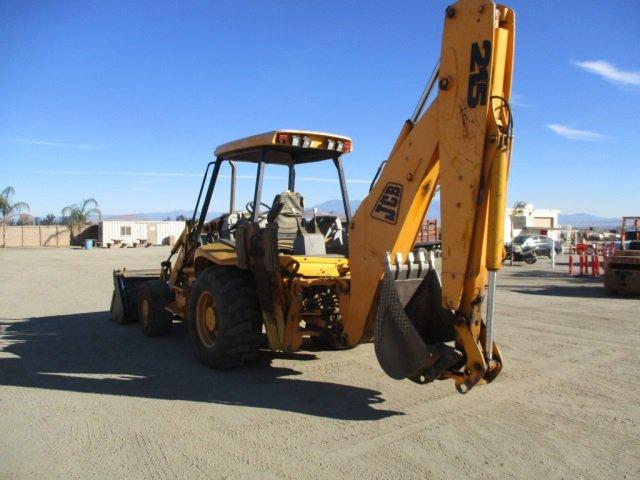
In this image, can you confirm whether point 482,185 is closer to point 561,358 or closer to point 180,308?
point 561,358

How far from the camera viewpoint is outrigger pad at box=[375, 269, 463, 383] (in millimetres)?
4301

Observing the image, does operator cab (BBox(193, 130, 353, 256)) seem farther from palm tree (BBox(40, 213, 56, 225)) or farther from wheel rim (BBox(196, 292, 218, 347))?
palm tree (BBox(40, 213, 56, 225))

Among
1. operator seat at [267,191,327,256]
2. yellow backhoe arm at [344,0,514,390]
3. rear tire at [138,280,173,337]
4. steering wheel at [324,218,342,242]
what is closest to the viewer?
yellow backhoe arm at [344,0,514,390]

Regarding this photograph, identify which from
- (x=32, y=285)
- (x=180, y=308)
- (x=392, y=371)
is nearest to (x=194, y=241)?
(x=180, y=308)

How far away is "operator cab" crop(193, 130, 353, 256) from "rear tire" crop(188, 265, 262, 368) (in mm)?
431

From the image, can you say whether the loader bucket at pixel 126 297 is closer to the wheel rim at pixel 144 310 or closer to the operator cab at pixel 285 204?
the wheel rim at pixel 144 310

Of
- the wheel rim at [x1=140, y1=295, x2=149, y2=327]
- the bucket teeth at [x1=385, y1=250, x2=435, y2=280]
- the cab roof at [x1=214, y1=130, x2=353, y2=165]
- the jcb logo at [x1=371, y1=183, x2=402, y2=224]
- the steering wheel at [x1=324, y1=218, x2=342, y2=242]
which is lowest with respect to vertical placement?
the wheel rim at [x1=140, y1=295, x2=149, y2=327]

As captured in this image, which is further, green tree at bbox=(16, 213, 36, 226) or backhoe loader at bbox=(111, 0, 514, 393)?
green tree at bbox=(16, 213, 36, 226)

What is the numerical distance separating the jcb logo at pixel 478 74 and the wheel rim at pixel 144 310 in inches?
233

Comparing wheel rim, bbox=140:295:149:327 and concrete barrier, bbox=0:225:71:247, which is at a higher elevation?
concrete barrier, bbox=0:225:71:247

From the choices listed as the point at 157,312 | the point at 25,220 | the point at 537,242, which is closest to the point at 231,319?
the point at 157,312

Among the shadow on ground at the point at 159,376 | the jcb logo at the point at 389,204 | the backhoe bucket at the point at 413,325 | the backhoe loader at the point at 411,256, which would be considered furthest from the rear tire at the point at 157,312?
the backhoe bucket at the point at 413,325

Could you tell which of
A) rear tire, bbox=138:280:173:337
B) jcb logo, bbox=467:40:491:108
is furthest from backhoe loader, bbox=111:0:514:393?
rear tire, bbox=138:280:173:337

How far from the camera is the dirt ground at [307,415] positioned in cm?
384
